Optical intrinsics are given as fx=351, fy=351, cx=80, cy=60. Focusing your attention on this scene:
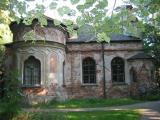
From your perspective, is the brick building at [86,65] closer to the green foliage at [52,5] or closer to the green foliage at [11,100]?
the green foliage at [11,100]

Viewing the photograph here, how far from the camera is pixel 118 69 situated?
96.6ft

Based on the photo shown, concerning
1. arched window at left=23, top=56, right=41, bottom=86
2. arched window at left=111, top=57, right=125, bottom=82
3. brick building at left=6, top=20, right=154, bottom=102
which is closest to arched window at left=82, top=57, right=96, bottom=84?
brick building at left=6, top=20, right=154, bottom=102

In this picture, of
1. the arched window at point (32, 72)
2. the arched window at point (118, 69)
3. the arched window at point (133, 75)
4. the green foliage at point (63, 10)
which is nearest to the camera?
the green foliage at point (63, 10)

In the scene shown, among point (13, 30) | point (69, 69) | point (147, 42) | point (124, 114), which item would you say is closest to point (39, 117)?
point (124, 114)

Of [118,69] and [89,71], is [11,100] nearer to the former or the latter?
[89,71]

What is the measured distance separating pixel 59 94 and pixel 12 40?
17.0 ft

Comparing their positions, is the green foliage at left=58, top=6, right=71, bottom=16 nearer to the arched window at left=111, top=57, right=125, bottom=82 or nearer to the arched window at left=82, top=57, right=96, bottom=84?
the arched window at left=82, top=57, right=96, bottom=84

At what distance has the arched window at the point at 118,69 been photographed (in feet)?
96.2

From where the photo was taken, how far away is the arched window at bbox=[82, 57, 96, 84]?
95.6ft

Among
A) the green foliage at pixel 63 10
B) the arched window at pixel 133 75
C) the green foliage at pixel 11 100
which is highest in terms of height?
the green foliage at pixel 63 10

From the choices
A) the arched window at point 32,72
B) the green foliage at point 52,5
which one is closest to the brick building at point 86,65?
the arched window at point 32,72

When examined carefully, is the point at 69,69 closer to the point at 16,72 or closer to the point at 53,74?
the point at 53,74

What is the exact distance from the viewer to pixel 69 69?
28.7m

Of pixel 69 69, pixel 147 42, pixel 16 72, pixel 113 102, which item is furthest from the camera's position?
pixel 147 42
